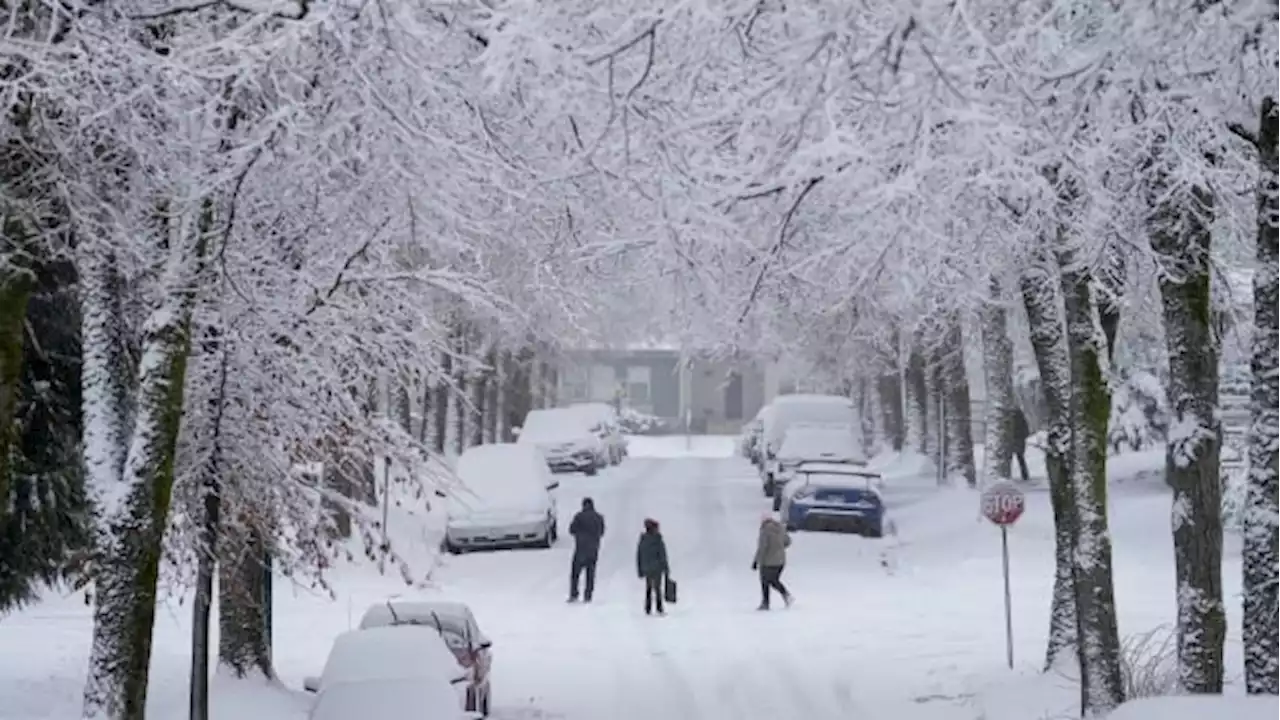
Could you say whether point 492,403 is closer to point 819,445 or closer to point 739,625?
point 819,445

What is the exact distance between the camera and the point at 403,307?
52.8ft

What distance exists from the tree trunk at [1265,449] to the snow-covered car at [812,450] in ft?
94.4

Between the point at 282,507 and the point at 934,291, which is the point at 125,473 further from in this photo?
the point at 934,291

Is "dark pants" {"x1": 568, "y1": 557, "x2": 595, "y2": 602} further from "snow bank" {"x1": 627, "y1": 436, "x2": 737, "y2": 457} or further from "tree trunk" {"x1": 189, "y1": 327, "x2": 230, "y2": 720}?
"snow bank" {"x1": 627, "y1": 436, "x2": 737, "y2": 457}

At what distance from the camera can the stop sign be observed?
20.6 meters

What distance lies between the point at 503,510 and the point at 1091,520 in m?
19.4

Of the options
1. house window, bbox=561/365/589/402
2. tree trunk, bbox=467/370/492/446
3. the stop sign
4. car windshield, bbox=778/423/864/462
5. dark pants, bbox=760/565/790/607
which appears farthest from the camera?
house window, bbox=561/365/589/402

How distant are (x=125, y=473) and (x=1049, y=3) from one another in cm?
656

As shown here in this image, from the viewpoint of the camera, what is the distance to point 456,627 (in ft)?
57.3

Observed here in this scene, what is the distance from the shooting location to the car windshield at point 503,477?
109ft

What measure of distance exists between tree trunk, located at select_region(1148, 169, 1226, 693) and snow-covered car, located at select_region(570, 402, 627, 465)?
1579 inches

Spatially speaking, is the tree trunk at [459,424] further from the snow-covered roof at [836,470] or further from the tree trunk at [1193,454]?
the tree trunk at [1193,454]

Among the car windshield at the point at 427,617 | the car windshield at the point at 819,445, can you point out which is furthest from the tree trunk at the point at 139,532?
the car windshield at the point at 819,445

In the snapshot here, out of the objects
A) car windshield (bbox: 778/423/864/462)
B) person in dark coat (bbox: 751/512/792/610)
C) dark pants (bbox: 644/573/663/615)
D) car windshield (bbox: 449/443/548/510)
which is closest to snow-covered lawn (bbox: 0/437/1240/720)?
dark pants (bbox: 644/573/663/615)
